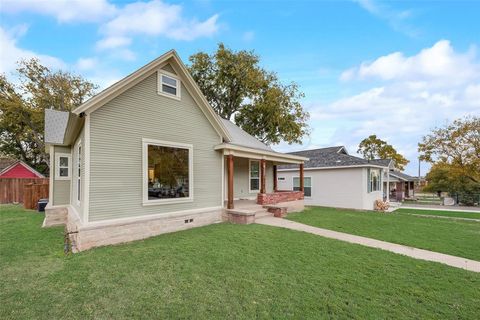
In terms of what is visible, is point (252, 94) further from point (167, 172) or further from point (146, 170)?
point (146, 170)

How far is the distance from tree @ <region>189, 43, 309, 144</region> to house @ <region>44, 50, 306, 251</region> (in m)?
12.3

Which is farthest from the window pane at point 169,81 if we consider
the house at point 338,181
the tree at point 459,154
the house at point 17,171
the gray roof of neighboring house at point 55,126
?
the tree at point 459,154

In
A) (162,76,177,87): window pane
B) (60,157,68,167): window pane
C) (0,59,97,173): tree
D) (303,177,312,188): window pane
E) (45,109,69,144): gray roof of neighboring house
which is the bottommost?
(303,177,312,188): window pane

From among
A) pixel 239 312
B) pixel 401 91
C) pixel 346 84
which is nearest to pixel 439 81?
pixel 401 91

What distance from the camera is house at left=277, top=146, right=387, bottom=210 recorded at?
52.8 feet

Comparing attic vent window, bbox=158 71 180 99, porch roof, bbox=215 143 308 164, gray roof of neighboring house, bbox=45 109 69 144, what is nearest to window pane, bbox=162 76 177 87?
attic vent window, bbox=158 71 180 99

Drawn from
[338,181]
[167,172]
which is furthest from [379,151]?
[167,172]

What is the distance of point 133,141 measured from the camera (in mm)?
7121

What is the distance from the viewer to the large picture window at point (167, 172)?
7.45 m

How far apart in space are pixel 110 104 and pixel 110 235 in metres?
3.73

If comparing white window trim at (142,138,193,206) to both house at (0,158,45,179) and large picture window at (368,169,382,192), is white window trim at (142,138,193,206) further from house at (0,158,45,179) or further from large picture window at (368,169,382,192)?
house at (0,158,45,179)

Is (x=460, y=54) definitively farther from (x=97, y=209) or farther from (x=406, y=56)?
(x=97, y=209)

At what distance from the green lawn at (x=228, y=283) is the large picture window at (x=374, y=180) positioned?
1235 centimetres

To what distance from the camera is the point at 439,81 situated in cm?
1502
